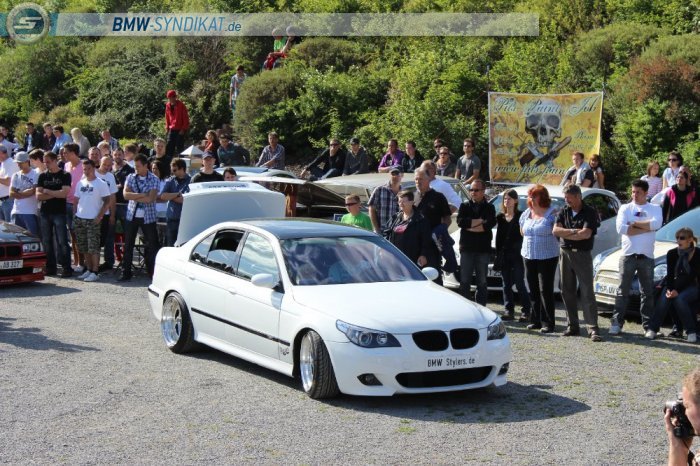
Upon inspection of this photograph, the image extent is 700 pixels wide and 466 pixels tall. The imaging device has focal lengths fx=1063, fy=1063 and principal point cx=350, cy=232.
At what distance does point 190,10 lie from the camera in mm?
37844

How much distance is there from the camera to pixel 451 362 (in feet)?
29.3

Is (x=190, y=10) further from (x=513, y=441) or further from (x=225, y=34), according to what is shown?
(x=513, y=441)

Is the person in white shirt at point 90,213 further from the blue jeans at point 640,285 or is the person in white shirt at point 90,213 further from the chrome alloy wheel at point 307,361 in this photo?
the chrome alloy wheel at point 307,361

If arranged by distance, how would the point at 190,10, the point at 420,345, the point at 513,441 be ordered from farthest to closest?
1. the point at 190,10
2. the point at 420,345
3. the point at 513,441

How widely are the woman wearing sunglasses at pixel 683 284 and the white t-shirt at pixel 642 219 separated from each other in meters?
0.31

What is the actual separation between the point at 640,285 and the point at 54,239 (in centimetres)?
1009

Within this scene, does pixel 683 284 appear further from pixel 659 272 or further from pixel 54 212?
pixel 54 212

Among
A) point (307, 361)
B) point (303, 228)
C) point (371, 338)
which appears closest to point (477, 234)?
point (303, 228)

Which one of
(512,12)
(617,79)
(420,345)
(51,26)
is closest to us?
(420,345)

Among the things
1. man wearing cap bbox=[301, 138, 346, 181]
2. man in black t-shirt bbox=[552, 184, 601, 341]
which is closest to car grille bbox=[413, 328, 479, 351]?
man in black t-shirt bbox=[552, 184, 601, 341]

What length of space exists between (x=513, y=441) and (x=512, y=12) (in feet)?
72.6

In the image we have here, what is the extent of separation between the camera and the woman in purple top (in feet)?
41.9

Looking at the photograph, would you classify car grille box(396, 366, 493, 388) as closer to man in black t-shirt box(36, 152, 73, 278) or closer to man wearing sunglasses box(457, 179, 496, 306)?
man wearing sunglasses box(457, 179, 496, 306)

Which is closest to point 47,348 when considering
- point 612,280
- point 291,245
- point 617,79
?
point 291,245
